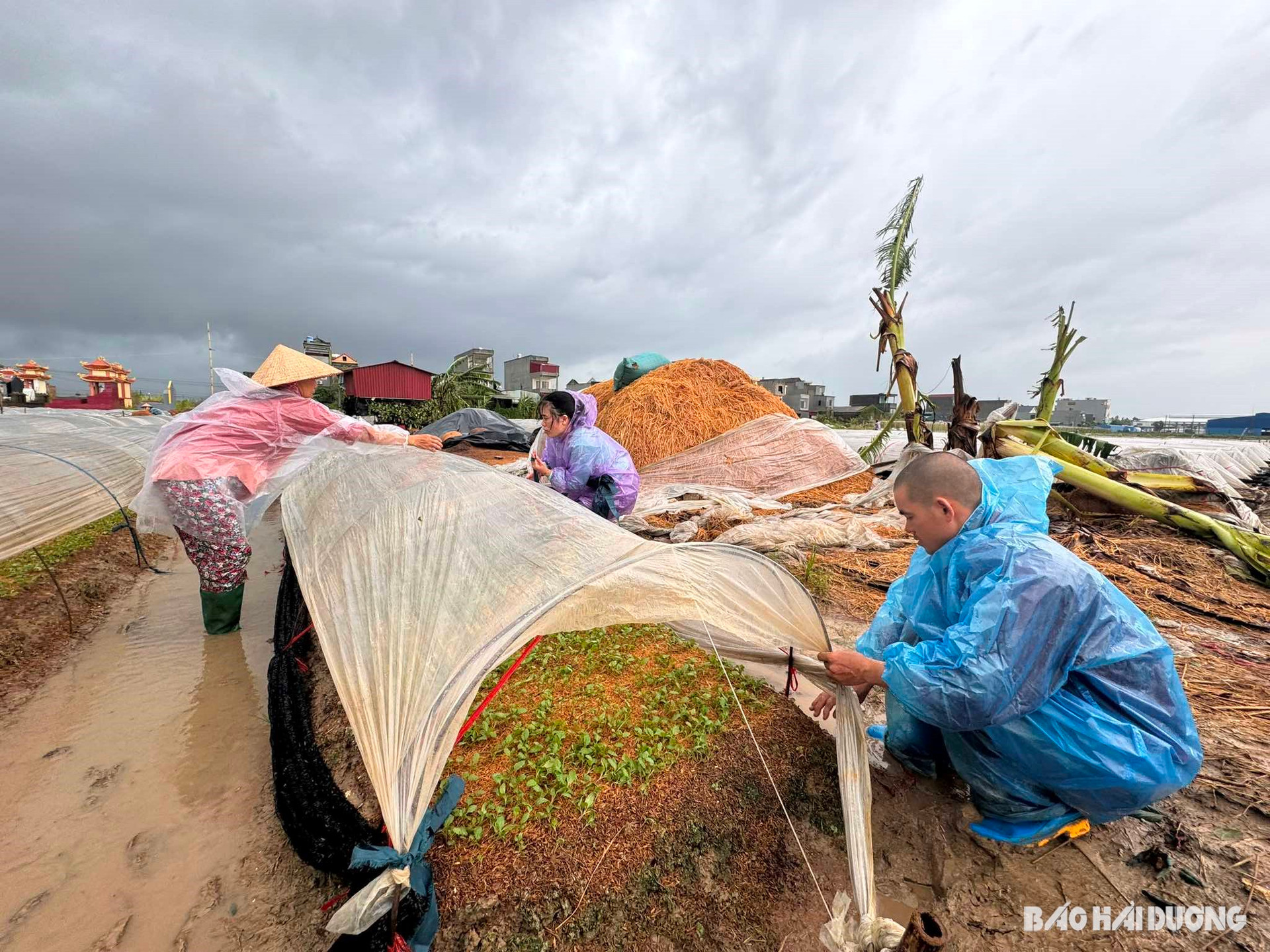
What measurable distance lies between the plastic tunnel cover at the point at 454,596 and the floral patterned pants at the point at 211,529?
115cm

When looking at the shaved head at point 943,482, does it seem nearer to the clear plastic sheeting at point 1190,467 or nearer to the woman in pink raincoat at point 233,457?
the woman in pink raincoat at point 233,457

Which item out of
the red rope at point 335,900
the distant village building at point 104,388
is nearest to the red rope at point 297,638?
the red rope at point 335,900

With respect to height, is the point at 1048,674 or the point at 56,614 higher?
the point at 1048,674

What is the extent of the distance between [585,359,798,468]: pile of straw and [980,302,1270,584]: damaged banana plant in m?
4.95

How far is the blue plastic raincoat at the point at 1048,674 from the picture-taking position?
184 centimetres

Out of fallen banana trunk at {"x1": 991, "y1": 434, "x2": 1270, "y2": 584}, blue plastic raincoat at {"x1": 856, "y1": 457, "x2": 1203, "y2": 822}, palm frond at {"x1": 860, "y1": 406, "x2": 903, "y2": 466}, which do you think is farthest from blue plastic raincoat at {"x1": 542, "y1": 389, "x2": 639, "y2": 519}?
palm frond at {"x1": 860, "y1": 406, "x2": 903, "y2": 466}

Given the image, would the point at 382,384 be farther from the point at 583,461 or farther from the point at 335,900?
the point at 335,900

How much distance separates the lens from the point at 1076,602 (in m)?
1.87

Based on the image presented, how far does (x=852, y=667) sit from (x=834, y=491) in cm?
802

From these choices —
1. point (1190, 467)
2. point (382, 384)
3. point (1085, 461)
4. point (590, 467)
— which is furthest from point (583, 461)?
point (382, 384)

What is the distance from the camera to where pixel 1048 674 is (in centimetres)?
189

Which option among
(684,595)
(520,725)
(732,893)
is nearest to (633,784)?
(732,893)

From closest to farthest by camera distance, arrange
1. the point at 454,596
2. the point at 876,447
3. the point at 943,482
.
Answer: the point at 943,482
the point at 454,596
the point at 876,447

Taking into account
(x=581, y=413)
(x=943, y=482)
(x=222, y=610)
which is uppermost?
(x=581, y=413)
